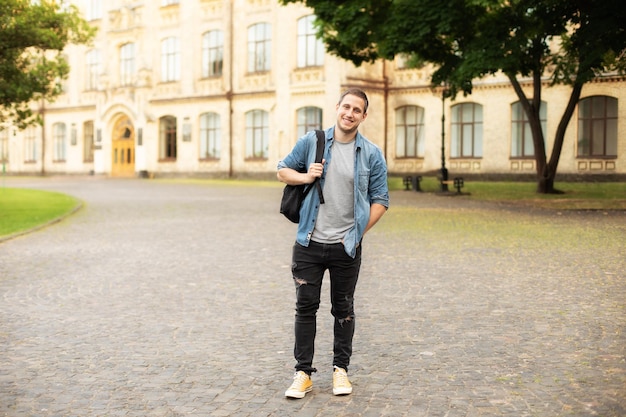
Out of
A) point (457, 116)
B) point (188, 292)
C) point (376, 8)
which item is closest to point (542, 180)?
point (376, 8)

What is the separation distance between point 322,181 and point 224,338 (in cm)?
230

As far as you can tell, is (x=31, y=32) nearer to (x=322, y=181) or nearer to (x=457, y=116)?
(x=322, y=181)

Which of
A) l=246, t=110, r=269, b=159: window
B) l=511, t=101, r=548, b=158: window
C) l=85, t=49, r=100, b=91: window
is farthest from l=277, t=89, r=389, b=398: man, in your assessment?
l=85, t=49, r=100, b=91: window

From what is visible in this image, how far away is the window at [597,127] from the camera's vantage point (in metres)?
37.1

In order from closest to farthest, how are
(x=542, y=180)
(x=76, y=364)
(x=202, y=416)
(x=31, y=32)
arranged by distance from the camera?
1. (x=202, y=416)
2. (x=76, y=364)
3. (x=31, y=32)
4. (x=542, y=180)

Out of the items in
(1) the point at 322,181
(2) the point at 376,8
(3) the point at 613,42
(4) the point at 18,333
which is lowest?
(4) the point at 18,333

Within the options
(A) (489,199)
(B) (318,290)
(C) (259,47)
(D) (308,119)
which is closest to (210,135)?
(C) (259,47)

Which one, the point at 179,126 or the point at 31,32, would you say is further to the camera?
the point at 179,126

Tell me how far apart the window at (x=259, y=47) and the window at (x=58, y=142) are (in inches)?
661

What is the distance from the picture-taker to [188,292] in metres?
9.88

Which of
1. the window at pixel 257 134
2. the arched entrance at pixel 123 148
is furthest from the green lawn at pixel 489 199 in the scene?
the arched entrance at pixel 123 148

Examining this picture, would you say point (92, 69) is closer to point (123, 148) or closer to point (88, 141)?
point (88, 141)

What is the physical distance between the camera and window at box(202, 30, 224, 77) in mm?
49000

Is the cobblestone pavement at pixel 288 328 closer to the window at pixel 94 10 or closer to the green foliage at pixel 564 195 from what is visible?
the green foliage at pixel 564 195
